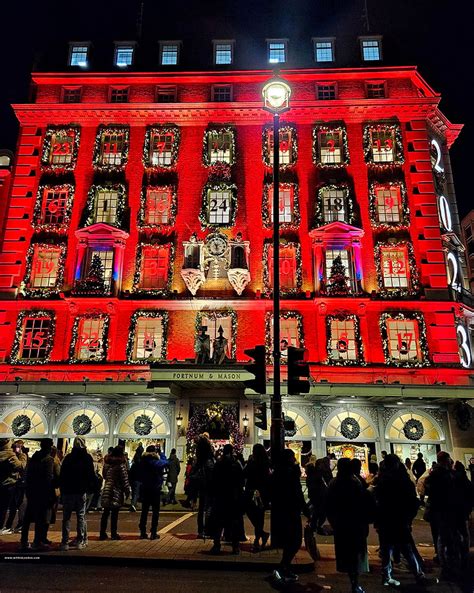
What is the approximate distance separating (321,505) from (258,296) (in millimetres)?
14951

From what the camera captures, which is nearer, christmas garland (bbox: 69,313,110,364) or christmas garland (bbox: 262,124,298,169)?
christmas garland (bbox: 69,313,110,364)

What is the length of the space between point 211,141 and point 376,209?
10357mm

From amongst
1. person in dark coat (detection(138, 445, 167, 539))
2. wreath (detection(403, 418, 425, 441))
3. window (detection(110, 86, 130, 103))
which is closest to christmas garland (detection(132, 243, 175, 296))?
window (detection(110, 86, 130, 103))

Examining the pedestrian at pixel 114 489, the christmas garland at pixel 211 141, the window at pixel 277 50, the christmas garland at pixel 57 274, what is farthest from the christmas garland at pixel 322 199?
the pedestrian at pixel 114 489

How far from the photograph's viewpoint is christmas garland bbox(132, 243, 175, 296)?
26656 millimetres

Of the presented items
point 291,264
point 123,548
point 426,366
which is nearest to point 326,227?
point 291,264

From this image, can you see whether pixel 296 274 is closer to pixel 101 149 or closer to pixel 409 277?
pixel 409 277

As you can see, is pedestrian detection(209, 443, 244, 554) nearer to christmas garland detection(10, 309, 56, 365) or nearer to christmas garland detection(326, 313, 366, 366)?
christmas garland detection(326, 313, 366, 366)

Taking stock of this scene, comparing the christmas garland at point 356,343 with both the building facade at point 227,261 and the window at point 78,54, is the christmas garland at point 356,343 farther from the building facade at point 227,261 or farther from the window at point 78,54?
the window at point 78,54

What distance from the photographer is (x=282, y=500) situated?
8.48 m

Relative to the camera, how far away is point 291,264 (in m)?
27.0

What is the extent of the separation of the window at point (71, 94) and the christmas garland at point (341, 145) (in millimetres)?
14749

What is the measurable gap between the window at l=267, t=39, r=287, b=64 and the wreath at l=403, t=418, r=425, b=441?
2330cm

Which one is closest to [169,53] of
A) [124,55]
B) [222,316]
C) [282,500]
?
[124,55]
